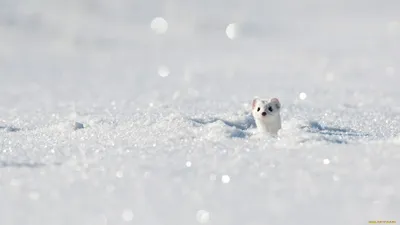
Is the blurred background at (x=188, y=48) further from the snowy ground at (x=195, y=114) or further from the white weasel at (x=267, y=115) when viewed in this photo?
the white weasel at (x=267, y=115)

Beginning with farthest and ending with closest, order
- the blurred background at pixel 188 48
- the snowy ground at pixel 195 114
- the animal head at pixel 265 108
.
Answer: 1. the blurred background at pixel 188 48
2. the animal head at pixel 265 108
3. the snowy ground at pixel 195 114

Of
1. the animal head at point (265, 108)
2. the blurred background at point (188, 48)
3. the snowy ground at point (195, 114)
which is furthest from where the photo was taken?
the blurred background at point (188, 48)

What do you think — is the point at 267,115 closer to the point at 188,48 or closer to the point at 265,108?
the point at 265,108

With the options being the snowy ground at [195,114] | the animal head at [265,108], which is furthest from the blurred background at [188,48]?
the animal head at [265,108]

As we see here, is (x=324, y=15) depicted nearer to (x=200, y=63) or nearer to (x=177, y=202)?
(x=200, y=63)

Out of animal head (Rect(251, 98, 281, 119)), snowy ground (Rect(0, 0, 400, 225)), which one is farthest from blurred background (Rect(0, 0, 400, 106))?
animal head (Rect(251, 98, 281, 119))
